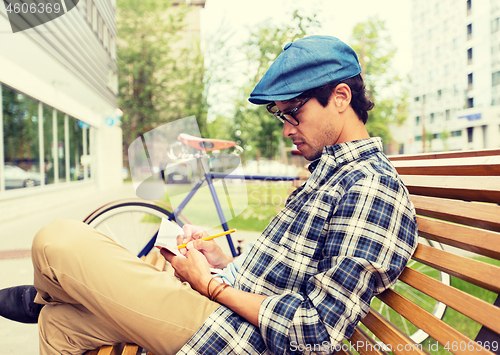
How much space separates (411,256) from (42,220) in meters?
6.64

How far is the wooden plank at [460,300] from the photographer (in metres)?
0.77

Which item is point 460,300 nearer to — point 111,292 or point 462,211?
point 462,211

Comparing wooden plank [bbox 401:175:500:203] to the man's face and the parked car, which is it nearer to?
the man's face

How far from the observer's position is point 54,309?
1278 mm

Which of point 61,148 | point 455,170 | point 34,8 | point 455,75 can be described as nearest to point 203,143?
point 455,170

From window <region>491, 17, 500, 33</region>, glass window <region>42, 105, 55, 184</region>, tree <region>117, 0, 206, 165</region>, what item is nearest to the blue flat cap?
glass window <region>42, 105, 55, 184</region>

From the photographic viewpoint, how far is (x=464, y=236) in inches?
39.2

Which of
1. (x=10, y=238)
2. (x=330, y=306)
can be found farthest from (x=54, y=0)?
(x=330, y=306)

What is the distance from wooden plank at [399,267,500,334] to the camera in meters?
0.77

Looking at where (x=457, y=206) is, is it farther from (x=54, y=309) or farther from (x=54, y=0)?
(x=54, y=0)

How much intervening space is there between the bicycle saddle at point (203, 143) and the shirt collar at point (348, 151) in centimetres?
149

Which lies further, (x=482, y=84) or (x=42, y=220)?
(x=482, y=84)

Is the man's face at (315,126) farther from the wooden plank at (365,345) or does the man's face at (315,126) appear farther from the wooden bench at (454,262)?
the wooden plank at (365,345)

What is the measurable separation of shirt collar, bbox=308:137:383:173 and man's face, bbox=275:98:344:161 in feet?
0.20
